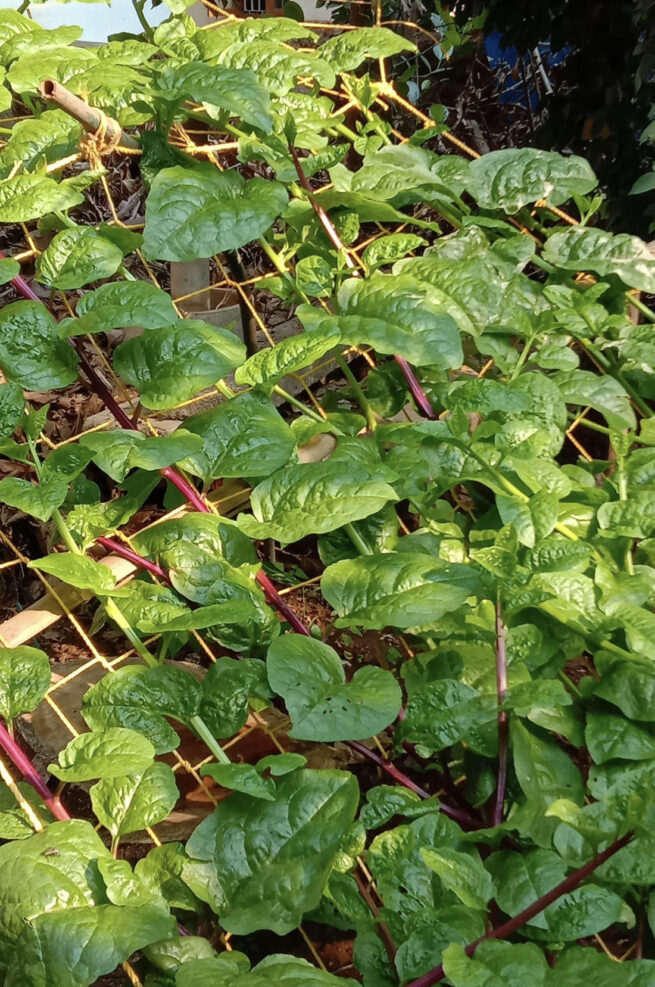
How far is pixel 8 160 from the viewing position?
1.06 m

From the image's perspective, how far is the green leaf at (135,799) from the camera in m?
0.78

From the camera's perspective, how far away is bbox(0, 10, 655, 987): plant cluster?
74 centimetres

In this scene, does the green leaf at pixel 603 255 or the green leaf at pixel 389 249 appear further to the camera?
the green leaf at pixel 603 255

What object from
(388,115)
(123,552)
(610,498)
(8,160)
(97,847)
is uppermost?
(8,160)

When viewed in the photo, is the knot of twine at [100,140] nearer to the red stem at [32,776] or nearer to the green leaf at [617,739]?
the red stem at [32,776]

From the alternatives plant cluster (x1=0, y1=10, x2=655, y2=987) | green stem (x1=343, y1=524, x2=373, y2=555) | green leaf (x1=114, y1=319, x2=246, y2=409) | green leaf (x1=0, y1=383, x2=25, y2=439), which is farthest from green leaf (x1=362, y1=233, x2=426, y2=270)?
green leaf (x1=0, y1=383, x2=25, y2=439)

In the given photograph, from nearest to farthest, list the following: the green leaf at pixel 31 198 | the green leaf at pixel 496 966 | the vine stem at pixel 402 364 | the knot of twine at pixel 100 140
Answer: the green leaf at pixel 496 966 → the green leaf at pixel 31 198 → the knot of twine at pixel 100 140 → the vine stem at pixel 402 364

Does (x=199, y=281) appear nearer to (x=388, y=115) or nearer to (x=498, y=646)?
(x=388, y=115)

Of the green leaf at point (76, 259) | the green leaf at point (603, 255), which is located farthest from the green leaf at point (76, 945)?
the green leaf at point (603, 255)

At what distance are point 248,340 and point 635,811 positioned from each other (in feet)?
3.78

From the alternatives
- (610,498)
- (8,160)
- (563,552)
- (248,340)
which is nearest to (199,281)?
(248,340)

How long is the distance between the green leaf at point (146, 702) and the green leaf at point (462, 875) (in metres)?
0.29

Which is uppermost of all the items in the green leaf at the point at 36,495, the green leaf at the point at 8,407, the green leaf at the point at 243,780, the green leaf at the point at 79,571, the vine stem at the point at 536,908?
the green leaf at the point at 8,407

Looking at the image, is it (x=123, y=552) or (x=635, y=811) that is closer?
(x=635, y=811)
